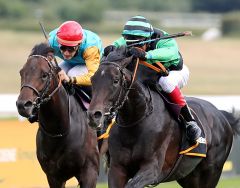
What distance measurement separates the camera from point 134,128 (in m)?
6.18

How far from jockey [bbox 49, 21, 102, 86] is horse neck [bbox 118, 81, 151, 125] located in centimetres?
88

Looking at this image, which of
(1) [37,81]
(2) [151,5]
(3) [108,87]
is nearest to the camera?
(3) [108,87]

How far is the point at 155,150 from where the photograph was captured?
622cm

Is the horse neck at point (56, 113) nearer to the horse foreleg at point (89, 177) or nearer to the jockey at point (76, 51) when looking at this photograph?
the jockey at point (76, 51)

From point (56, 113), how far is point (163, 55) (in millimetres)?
1130

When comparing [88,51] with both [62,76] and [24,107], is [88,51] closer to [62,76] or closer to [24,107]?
[62,76]

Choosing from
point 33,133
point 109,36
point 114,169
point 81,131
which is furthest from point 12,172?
point 109,36

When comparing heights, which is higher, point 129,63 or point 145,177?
point 129,63

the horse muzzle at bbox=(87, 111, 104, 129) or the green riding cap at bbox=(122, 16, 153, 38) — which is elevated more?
the green riding cap at bbox=(122, 16, 153, 38)

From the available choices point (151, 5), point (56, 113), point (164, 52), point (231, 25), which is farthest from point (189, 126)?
point (151, 5)

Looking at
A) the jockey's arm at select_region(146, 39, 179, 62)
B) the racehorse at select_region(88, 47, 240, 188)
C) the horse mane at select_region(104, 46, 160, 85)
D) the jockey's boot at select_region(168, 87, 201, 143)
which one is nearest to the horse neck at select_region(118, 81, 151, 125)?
the racehorse at select_region(88, 47, 240, 188)

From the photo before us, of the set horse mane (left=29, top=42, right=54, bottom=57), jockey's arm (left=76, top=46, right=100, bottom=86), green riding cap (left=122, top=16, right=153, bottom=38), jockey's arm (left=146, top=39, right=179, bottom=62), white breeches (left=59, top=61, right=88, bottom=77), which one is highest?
green riding cap (left=122, top=16, right=153, bottom=38)

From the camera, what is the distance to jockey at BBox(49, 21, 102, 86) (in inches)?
271

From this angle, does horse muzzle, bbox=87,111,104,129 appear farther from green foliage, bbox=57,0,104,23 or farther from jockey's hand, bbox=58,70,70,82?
green foliage, bbox=57,0,104,23
